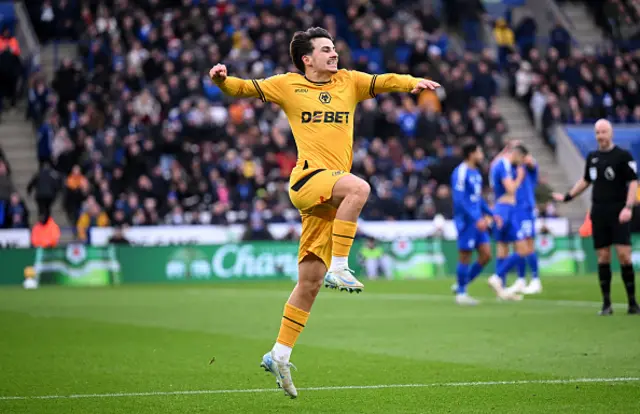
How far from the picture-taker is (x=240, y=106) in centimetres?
3012

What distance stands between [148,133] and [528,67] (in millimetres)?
12888

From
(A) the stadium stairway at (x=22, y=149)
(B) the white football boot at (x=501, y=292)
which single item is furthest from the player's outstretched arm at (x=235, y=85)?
(A) the stadium stairway at (x=22, y=149)

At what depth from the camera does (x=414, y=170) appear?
30094 mm

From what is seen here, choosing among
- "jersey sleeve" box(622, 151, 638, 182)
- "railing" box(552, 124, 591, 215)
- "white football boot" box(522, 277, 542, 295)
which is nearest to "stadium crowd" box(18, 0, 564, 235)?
"railing" box(552, 124, 591, 215)

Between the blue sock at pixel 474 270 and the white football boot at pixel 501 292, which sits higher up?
the blue sock at pixel 474 270

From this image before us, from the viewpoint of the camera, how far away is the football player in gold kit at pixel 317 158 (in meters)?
8.08

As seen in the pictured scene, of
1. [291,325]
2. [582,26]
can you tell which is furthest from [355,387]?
[582,26]

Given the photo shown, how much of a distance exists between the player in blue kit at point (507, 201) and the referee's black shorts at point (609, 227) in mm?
4298

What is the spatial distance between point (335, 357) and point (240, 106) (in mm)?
19588

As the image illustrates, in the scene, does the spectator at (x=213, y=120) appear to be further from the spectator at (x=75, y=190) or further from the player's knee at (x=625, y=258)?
the player's knee at (x=625, y=258)

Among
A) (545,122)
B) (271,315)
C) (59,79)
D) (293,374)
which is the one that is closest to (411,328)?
(271,315)

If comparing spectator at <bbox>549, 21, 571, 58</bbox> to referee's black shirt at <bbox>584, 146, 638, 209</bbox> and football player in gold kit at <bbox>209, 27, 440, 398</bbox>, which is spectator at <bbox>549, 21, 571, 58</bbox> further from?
football player in gold kit at <bbox>209, 27, 440, 398</bbox>

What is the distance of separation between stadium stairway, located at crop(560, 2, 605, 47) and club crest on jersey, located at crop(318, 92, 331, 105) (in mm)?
31369

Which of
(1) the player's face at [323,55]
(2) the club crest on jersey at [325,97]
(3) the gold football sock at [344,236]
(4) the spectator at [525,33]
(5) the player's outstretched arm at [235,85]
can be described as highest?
(4) the spectator at [525,33]
